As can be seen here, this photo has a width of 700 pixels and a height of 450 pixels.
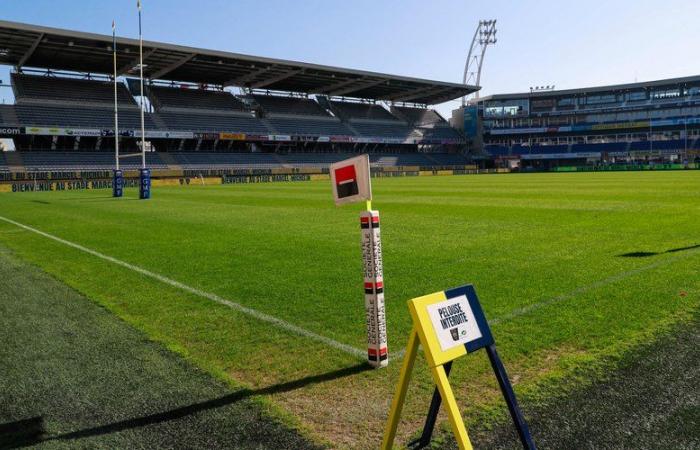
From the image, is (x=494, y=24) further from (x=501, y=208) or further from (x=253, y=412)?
(x=253, y=412)

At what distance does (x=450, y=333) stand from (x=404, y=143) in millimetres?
77367

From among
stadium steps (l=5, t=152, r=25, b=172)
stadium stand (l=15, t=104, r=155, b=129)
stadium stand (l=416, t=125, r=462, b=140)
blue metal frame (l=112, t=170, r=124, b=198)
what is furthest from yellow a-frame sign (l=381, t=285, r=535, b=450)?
stadium stand (l=416, t=125, r=462, b=140)

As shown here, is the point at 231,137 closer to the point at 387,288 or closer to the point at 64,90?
the point at 64,90

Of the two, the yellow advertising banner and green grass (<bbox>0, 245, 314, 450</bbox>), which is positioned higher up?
the yellow advertising banner

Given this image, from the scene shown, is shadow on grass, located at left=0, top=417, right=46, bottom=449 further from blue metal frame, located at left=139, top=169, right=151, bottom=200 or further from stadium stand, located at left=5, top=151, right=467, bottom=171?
stadium stand, located at left=5, top=151, right=467, bottom=171

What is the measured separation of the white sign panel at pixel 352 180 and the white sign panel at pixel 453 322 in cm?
153

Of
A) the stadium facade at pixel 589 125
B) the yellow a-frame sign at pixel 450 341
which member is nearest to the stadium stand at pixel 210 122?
the stadium facade at pixel 589 125

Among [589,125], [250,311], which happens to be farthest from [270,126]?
[250,311]

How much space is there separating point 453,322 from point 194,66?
2379 inches

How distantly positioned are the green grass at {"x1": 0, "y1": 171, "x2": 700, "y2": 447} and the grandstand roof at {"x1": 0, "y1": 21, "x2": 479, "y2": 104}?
38.4 m

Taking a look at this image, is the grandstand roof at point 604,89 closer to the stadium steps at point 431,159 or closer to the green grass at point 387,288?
the stadium steps at point 431,159

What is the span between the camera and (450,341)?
2.76 m

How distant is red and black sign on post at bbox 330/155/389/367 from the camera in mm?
4340

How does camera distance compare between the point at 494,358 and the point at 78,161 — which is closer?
the point at 494,358
